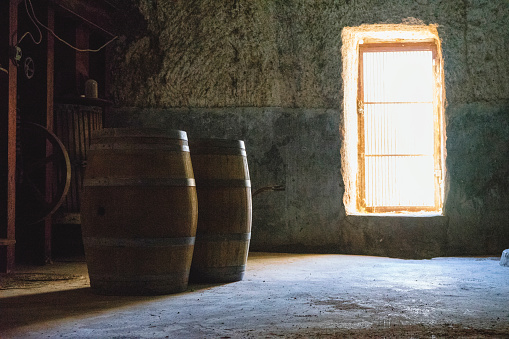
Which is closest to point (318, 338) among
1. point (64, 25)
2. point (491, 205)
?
point (491, 205)

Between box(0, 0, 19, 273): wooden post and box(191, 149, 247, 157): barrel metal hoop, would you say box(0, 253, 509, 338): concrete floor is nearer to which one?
box(0, 0, 19, 273): wooden post

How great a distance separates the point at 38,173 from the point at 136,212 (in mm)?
2034

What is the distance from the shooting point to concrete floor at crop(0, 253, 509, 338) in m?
2.18

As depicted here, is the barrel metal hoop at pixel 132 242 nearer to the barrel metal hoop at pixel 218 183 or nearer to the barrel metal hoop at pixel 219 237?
the barrel metal hoop at pixel 219 237

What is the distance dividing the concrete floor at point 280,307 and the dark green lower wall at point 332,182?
→ 107 cm

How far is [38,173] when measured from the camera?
4586 mm

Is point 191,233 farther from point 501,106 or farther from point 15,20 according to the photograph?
point 501,106

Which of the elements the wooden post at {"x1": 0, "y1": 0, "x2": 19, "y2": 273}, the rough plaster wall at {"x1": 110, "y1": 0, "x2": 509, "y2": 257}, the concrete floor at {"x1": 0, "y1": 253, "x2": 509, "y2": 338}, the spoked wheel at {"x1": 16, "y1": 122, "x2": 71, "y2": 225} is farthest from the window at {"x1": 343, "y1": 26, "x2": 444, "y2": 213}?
the wooden post at {"x1": 0, "y1": 0, "x2": 19, "y2": 273}

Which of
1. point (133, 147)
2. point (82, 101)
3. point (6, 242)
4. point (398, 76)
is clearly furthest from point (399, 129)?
point (6, 242)

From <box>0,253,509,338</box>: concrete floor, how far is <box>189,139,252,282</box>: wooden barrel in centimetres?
14

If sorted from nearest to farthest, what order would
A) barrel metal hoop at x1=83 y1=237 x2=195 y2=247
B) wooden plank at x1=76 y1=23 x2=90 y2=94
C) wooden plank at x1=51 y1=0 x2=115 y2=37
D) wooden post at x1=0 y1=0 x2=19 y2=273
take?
barrel metal hoop at x1=83 y1=237 x2=195 y2=247 < wooden post at x1=0 y1=0 x2=19 y2=273 < wooden plank at x1=51 y1=0 x2=115 y2=37 < wooden plank at x1=76 y1=23 x2=90 y2=94

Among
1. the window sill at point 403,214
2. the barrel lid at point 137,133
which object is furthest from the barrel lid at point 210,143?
the window sill at point 403,214

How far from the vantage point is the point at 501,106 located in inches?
203

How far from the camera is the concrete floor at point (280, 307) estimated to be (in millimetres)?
2178
